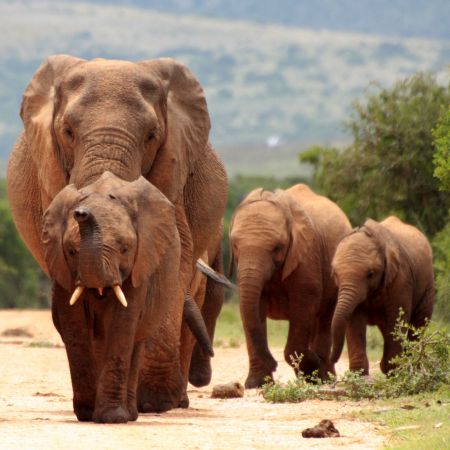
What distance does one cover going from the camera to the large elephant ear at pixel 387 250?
49.0 feet

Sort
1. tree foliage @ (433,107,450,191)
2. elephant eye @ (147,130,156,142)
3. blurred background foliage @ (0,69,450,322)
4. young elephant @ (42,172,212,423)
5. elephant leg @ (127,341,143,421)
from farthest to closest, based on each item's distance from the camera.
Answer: blurred background foliage @ (0,69,450,322) < tree foliage @ (433,107,450,191) < elephant eye @ (147,130,156,142) < elephant leg @ (127,341,143,421) < young elephant @ (42,172,212,423)

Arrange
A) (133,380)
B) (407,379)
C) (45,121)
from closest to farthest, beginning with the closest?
1. (133,380)
2. (45,121)
3. (407,379)

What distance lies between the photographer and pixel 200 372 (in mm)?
13094

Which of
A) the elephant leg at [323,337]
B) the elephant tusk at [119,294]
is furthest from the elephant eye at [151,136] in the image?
the elephant leg at [323,337]

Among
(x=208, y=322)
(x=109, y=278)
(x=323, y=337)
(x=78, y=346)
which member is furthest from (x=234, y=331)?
(x=109, y=278)

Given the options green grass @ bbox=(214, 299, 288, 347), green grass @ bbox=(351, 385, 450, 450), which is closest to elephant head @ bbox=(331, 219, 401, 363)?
green grass @ bbox=(351, 385, 450, 450)

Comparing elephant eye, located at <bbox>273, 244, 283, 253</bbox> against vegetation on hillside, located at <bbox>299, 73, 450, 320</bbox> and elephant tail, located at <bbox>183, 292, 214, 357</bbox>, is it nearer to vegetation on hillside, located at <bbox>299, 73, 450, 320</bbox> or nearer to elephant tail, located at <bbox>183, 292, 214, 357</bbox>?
elephant tail, located at <bbox>183, 292, 214, 357</bbox>

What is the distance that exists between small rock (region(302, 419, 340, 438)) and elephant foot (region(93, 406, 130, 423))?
108 centimetres

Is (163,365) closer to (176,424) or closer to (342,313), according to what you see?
(176,424)

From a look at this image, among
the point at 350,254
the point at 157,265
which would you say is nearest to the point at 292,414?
the point at 157,265

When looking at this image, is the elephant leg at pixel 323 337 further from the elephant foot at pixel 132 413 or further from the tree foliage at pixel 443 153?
the elephant foot at pixel 132 413

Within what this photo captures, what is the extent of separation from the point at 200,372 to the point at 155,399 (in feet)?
9.01

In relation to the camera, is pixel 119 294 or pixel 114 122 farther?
pixel 114 122

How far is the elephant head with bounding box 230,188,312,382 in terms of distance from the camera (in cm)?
1430
